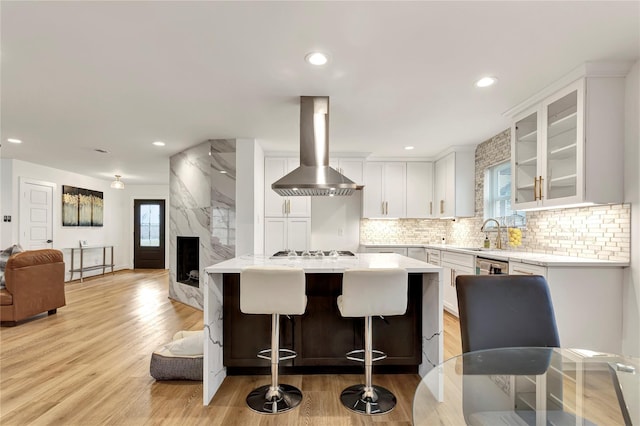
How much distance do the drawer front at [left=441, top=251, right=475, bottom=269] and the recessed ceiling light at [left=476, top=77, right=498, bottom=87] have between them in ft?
6.39

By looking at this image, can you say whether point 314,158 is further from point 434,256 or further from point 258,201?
point 434,256

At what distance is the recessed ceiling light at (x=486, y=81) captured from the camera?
273cm

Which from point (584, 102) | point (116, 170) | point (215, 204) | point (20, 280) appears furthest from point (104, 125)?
point (584, 102)

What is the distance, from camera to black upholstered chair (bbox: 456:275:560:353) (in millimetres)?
1599

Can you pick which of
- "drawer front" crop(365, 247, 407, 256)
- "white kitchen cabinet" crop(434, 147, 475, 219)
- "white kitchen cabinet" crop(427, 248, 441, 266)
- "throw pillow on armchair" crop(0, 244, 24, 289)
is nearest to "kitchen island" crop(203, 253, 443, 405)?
"white kitchen cabinet" crop(427, 248, 441, 266)

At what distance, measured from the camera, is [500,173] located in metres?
4.67

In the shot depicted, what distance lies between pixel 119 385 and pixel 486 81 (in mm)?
3829

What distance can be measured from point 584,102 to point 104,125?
488 centimetres

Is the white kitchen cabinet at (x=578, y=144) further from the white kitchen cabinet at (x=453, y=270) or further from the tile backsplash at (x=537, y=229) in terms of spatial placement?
the white kitchen cabinet at (x=453, y=270)

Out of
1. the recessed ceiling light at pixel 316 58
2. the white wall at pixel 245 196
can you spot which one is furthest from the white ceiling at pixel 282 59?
the white wall at pixel 245 196

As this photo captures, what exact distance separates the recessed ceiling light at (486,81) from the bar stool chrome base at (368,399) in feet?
8.45

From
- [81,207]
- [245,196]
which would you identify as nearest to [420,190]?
[245,196]

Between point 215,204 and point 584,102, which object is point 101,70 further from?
point 584,102

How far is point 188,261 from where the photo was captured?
5332 millimetres
